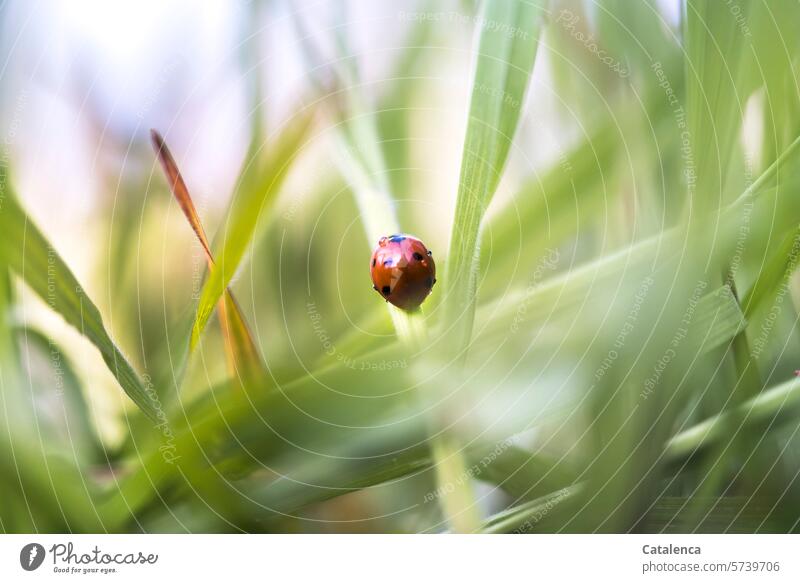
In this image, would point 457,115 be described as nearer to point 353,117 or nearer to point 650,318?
point 353,117

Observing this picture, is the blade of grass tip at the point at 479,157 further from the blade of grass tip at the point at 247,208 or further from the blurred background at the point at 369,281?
the blade of grass tip at the point at 247,208
